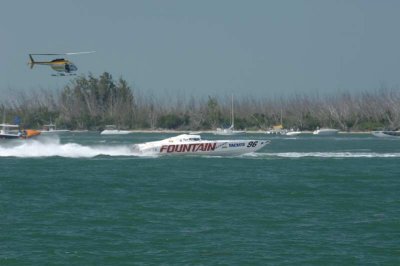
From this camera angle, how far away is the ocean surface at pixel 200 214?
21625 millimetres

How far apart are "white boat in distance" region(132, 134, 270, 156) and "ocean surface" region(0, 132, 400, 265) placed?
2469 millimetres

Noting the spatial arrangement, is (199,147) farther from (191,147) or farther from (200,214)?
(200,214)

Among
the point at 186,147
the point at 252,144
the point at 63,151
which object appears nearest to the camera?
the point at 186,147

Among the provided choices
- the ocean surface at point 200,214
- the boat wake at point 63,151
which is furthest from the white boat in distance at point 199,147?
the boat wake at point 63,151

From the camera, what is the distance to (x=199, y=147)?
173ft

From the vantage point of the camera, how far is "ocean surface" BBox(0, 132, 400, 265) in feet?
70.9

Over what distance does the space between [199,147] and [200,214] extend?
2429 centimetres

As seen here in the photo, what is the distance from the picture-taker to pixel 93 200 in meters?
32.8

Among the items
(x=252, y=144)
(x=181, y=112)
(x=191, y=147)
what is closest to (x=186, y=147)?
(x=191, y=147)

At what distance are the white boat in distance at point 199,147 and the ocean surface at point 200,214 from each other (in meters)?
2.47

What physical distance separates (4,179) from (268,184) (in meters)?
13.5

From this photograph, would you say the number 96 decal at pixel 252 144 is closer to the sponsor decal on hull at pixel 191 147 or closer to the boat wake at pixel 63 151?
the sponsor decal on hull at pixel 191 147

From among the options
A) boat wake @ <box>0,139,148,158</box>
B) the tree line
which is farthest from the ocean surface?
the tree line

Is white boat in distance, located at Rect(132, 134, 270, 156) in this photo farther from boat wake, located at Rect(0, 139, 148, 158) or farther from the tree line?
the tree line
